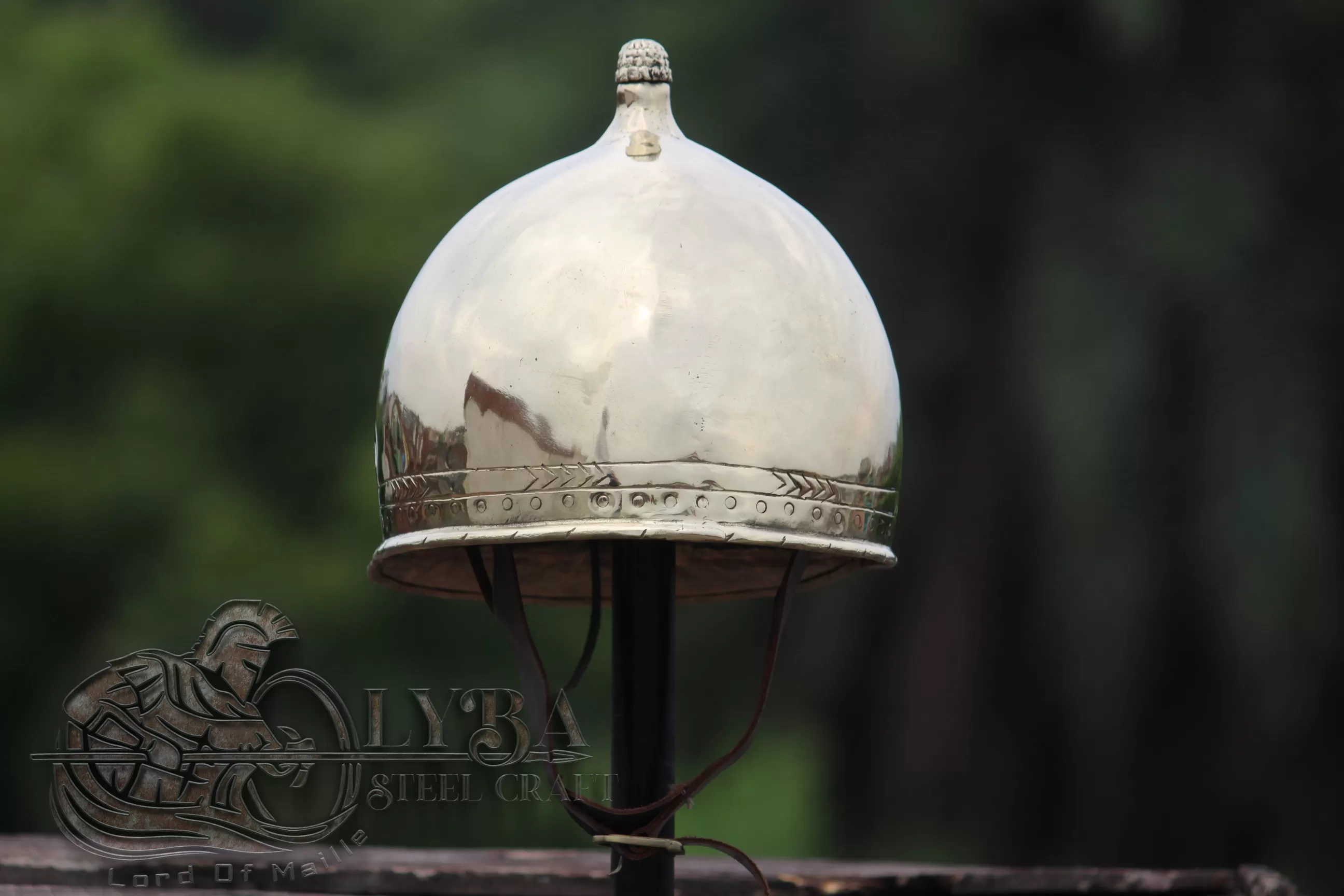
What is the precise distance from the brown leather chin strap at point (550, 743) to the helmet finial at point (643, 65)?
517 millimetres

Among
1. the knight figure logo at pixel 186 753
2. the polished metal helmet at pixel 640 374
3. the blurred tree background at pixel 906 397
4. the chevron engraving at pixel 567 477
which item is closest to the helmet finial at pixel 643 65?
the polished metal helmet at pixel 640 374

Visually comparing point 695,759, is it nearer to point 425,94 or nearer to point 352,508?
point 352,508

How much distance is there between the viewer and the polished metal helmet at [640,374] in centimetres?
174

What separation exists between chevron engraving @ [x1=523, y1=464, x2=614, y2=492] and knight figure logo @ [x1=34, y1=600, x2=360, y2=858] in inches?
18.0

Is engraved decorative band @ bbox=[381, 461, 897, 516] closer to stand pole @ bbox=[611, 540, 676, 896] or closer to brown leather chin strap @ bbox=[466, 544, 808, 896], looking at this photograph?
brown leather chin strap @ bbox=[466, 544, 808, 896]

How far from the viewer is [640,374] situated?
5.73ft

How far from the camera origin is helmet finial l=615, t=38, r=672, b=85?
2.01 meters

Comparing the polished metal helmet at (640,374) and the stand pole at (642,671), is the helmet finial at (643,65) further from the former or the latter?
the stand pole at (642,671)

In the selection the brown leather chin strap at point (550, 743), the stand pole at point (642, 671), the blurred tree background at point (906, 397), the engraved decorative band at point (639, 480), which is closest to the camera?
the engraved decorative band at point (639, 480)

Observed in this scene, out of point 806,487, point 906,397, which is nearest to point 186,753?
point 806,487

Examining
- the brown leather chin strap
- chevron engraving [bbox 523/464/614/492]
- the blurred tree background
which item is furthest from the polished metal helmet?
the blurred tree background

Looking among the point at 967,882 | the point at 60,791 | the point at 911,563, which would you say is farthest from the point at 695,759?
the point at 60,791

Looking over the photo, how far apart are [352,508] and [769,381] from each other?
464 cm

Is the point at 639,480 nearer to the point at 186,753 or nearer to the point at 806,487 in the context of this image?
the point at 806,487
